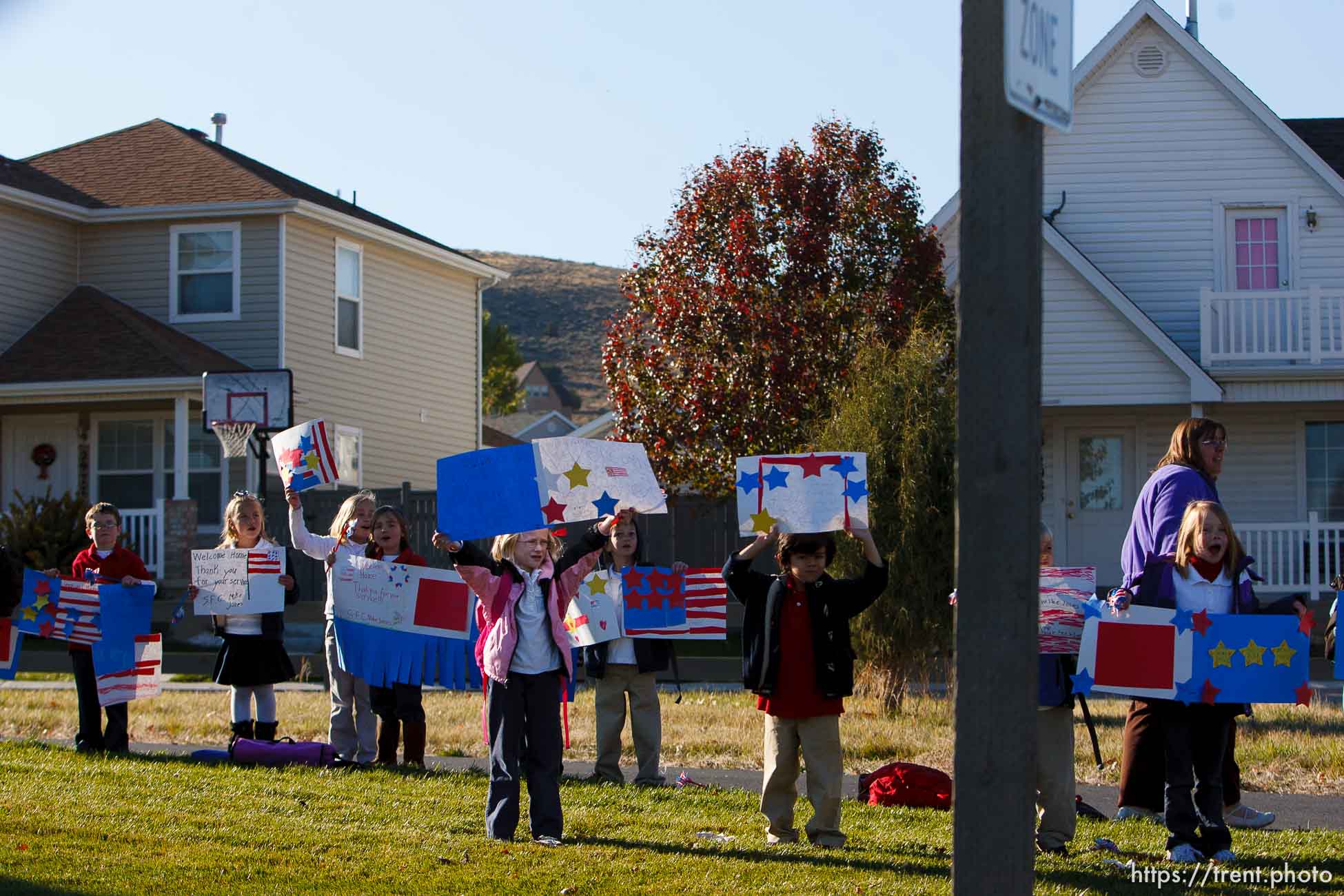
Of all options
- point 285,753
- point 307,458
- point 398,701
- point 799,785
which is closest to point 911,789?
point 799,785

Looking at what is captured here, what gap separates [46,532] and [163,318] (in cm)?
465

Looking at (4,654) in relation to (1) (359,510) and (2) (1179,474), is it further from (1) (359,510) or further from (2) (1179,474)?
(2) (1179,474)

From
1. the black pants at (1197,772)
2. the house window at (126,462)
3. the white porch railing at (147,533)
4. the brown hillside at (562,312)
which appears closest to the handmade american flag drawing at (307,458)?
the black pants at (1197,772)

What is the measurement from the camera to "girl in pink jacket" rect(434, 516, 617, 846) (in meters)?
7.78

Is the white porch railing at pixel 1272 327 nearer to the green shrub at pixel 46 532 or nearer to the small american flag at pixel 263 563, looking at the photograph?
the small american flag at pixel 263 563

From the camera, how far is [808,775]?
7.69 metres

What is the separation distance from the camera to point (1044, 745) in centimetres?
748

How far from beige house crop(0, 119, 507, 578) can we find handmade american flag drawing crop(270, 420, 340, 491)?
46.0ft

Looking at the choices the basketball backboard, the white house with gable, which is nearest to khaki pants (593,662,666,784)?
the basketball backboard

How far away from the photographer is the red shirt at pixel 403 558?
10164mm

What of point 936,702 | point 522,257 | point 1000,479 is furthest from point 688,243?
point 522,257

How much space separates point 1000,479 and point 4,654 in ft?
28.4

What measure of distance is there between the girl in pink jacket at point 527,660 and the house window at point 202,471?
59.3ft

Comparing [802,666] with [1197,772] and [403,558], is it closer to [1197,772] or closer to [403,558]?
[1197,772]
